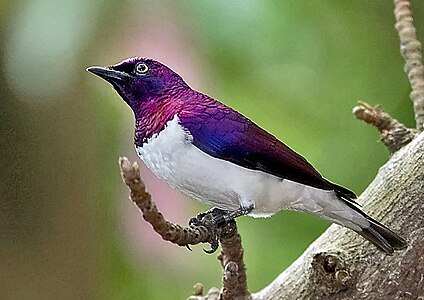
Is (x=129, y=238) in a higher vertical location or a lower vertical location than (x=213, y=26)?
lower

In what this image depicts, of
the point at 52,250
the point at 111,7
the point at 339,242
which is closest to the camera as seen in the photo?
the point at 339,242

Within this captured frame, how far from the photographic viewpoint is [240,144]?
563 mm

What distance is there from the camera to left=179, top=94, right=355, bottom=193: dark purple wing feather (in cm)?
56

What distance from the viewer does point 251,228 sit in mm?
1189

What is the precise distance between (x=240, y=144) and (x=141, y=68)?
10cm

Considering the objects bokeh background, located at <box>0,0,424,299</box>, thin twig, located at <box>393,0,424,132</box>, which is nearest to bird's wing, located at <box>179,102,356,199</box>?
thin twig, located at <box>393,0,424,132</box>

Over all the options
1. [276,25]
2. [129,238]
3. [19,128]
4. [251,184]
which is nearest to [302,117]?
[276,25]

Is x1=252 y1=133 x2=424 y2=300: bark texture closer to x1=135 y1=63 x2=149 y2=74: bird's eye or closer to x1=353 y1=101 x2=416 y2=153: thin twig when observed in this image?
x1=353 y1=101 x2=416 y2=153: thin twig

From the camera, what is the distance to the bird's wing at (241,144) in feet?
1.83

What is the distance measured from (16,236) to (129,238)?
205 millimetres

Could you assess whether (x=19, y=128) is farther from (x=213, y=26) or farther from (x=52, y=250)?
(x=213, y=26)

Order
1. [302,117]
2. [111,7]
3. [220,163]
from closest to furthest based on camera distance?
[220,163]
[111,7]
[302,117]

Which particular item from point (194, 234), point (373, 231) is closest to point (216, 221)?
point (194, 234)

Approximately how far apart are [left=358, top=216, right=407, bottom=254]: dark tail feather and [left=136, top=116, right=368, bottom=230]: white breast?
10 cm
